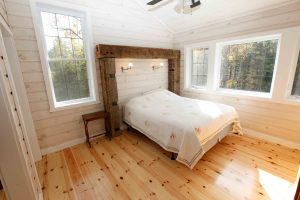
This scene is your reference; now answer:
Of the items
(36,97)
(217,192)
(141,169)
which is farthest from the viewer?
(36,97)

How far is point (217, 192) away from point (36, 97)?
2867mm

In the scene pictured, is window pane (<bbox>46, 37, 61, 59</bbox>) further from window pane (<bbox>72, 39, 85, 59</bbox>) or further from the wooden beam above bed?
the wooden beam above bed

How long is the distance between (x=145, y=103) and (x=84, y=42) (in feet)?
5.35

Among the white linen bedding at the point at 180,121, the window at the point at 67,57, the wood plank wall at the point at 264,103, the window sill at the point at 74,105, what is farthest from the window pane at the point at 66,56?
the wood plank wall at the point at 264,103

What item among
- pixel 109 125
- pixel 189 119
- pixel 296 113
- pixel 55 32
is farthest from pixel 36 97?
pixel 296 113

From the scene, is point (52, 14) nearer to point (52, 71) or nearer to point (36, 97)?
point (52, 71)

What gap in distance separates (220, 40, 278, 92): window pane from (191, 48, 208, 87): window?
1.37ft

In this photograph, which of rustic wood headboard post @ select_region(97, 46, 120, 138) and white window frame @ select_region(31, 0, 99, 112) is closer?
white window frame @ select_region(31, 0, 99, 112)

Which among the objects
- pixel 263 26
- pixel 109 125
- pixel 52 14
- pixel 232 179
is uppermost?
pixel 52 14

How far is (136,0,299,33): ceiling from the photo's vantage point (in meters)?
2.40

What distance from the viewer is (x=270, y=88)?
2670mm

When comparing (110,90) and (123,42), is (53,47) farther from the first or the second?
(123,42)

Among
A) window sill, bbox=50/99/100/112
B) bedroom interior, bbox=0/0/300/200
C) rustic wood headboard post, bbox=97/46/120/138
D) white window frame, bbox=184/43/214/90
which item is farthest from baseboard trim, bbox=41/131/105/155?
white window frame, bbox=184/43/214/90

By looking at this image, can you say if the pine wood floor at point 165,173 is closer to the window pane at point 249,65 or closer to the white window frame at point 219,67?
the white window frame at point 219,67
